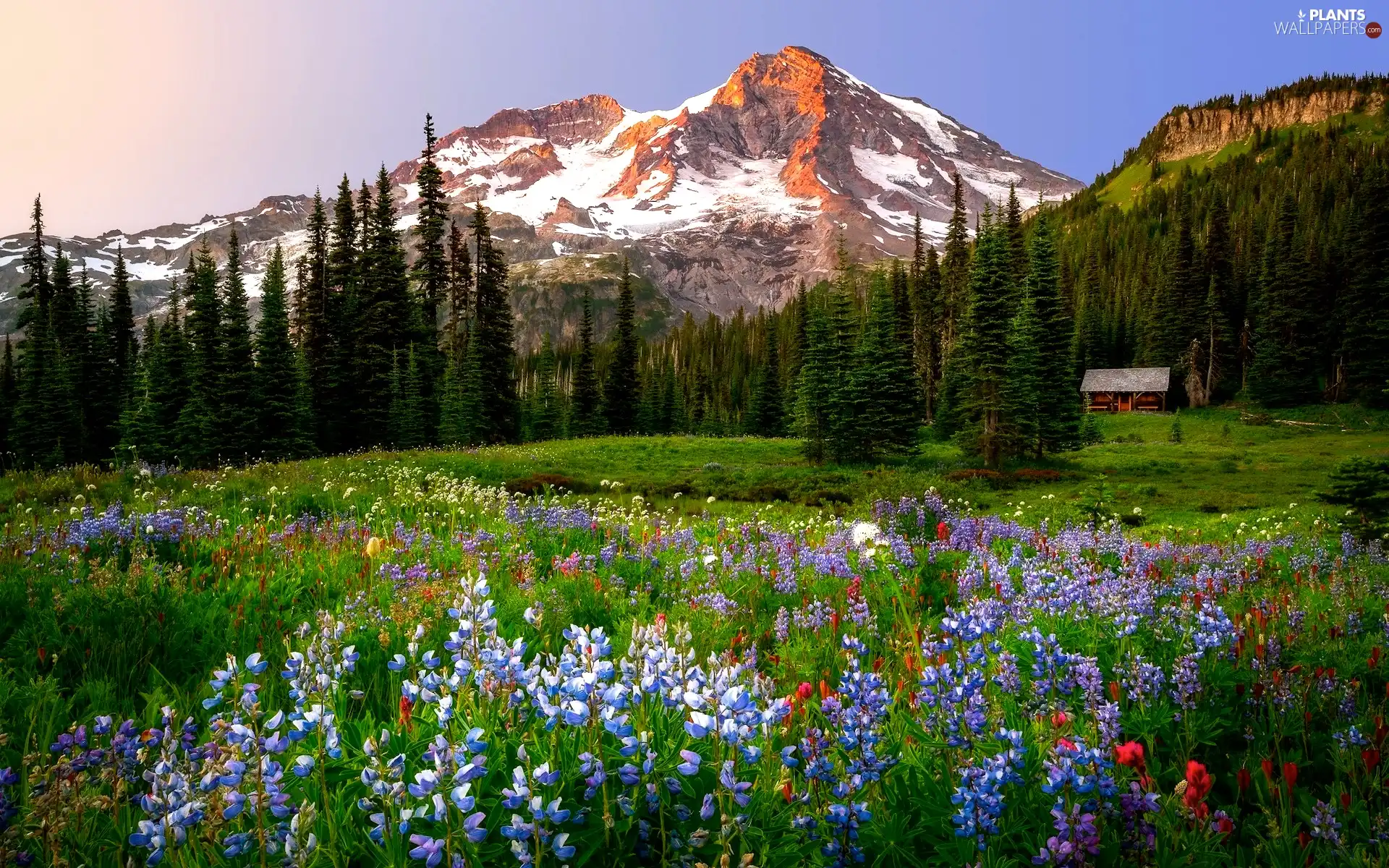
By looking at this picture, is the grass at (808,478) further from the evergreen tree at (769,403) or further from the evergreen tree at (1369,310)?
the evergreen tree at (769,403)

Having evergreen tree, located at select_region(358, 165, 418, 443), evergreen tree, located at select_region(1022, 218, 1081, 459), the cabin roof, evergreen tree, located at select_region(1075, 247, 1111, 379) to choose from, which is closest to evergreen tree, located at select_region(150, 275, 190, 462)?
evergreen tree, located at select_region(358, 165, 418, 443)

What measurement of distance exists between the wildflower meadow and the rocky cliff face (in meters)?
229

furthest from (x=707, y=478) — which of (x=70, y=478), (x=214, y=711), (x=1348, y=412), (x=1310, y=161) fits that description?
(x=1310, y=161)

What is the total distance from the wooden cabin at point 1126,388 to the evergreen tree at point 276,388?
7110cm

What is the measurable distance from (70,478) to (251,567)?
38.4 feet

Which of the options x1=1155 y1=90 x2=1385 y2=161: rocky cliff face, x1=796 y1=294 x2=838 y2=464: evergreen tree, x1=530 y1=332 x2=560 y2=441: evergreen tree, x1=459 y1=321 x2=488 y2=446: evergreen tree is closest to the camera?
x1=796 y1=294 x2=838 y2=464: evergreen tree

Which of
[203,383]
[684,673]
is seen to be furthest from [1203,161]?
[684,673]

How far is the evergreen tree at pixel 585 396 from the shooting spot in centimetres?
6094

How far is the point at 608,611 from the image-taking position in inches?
226

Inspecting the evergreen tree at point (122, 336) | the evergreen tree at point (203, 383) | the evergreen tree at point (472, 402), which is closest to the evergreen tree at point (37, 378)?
the evergreen tree at point (122, 336)

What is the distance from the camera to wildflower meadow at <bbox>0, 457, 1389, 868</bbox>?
1.93m

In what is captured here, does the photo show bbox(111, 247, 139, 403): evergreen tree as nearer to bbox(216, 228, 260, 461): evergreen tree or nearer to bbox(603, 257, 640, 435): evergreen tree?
bbox(216, 228, 260, 461): evergreen tree

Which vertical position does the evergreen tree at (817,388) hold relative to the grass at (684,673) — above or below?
above

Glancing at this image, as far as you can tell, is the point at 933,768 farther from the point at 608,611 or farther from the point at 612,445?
the point at 612,445
